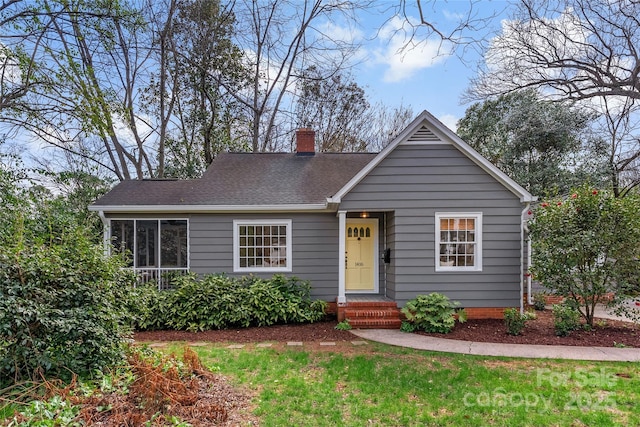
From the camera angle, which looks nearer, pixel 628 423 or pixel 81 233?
pixel 628 423

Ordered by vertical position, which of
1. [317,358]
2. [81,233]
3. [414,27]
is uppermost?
[414,27]

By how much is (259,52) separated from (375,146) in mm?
7938

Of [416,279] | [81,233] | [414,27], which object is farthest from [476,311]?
[81,233]

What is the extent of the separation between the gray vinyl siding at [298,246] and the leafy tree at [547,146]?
28.3 ft

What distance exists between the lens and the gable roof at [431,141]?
322 inches

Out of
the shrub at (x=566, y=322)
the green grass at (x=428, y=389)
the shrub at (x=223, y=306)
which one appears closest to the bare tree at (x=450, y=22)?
the green grass at (x=428, y=389)

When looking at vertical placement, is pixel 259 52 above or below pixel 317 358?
above

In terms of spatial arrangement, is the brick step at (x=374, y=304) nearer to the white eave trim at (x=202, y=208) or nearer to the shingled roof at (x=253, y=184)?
the white eave trim at (x=202, y=208)

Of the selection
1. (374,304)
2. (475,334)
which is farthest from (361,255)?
(475,334)

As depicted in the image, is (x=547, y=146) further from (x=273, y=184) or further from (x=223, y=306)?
(x=223, y=306)

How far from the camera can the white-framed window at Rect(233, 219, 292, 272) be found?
9250 millimetres

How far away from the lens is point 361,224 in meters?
9.70

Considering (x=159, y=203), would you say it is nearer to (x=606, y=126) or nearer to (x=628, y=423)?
(x=628, y=423)

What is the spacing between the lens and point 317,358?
5.85m
